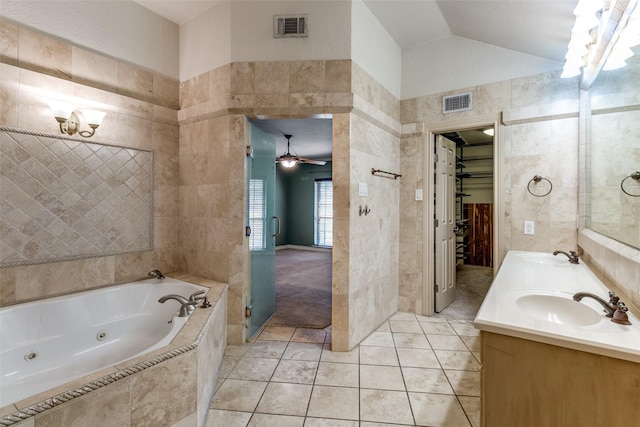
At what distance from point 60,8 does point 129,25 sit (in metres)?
0.49

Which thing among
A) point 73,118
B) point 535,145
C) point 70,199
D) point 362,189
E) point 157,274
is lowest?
point 157,274

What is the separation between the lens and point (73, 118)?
219 centimetres

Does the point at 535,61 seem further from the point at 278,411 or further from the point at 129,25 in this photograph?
the point at 129,25

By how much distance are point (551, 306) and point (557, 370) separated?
22.0 inches

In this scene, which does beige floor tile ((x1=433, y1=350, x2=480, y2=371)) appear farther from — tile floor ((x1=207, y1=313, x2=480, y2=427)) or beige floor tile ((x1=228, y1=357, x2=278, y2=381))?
beige floor tile ((x1=228, y1=357, x2=278, y2=381))

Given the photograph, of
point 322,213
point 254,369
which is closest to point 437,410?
point 254,369

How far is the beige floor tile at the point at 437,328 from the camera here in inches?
108

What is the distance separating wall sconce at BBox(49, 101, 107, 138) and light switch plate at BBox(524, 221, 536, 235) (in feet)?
12.5

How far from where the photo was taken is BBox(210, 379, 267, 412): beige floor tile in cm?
175

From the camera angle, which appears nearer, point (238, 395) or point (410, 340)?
point (238, 395)

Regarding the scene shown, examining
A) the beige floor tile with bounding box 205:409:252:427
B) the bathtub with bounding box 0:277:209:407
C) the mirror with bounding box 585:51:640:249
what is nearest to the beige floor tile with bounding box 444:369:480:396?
the mirror with bounding box 585:51:640:249

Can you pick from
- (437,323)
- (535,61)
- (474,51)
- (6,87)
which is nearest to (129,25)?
(6,87)

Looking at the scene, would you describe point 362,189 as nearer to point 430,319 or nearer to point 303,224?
point 430,319

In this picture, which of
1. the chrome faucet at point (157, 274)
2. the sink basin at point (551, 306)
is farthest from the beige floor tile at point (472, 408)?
the chrome faucet at point (157, 274)
